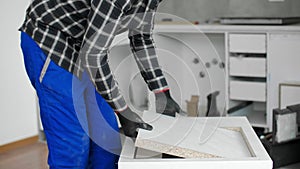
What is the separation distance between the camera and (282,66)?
110 inches

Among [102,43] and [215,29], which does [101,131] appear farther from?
[215,29]

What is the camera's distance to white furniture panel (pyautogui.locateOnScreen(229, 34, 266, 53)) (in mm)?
2805

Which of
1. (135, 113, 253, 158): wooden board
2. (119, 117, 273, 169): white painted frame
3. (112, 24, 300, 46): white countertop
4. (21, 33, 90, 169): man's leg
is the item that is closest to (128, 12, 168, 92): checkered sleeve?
(135, 113, 253, 158): wooden board

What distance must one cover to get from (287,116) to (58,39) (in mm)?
904

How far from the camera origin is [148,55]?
1.51m

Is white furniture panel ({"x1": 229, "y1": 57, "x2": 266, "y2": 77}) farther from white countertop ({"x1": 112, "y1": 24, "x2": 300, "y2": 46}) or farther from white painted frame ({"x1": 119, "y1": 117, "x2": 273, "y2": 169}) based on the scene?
white painted frame ({"x1": 119, "y1": 117, "x2": 273, "y2": 169})

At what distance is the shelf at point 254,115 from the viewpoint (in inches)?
115

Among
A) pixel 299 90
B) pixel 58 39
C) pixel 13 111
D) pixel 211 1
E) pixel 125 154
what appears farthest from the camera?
pixel 211 1

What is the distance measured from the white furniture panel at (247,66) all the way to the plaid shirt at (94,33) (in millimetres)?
1461

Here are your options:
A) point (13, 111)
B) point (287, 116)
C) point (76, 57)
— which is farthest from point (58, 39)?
point (13, 111)

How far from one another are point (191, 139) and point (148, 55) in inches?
13.1

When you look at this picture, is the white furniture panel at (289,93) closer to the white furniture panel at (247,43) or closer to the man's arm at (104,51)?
the white furniture panel at (247,43)

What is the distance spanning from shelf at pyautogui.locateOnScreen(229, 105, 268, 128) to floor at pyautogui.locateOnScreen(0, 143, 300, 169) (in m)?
1.17

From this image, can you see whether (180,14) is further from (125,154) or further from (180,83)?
(125,154)
